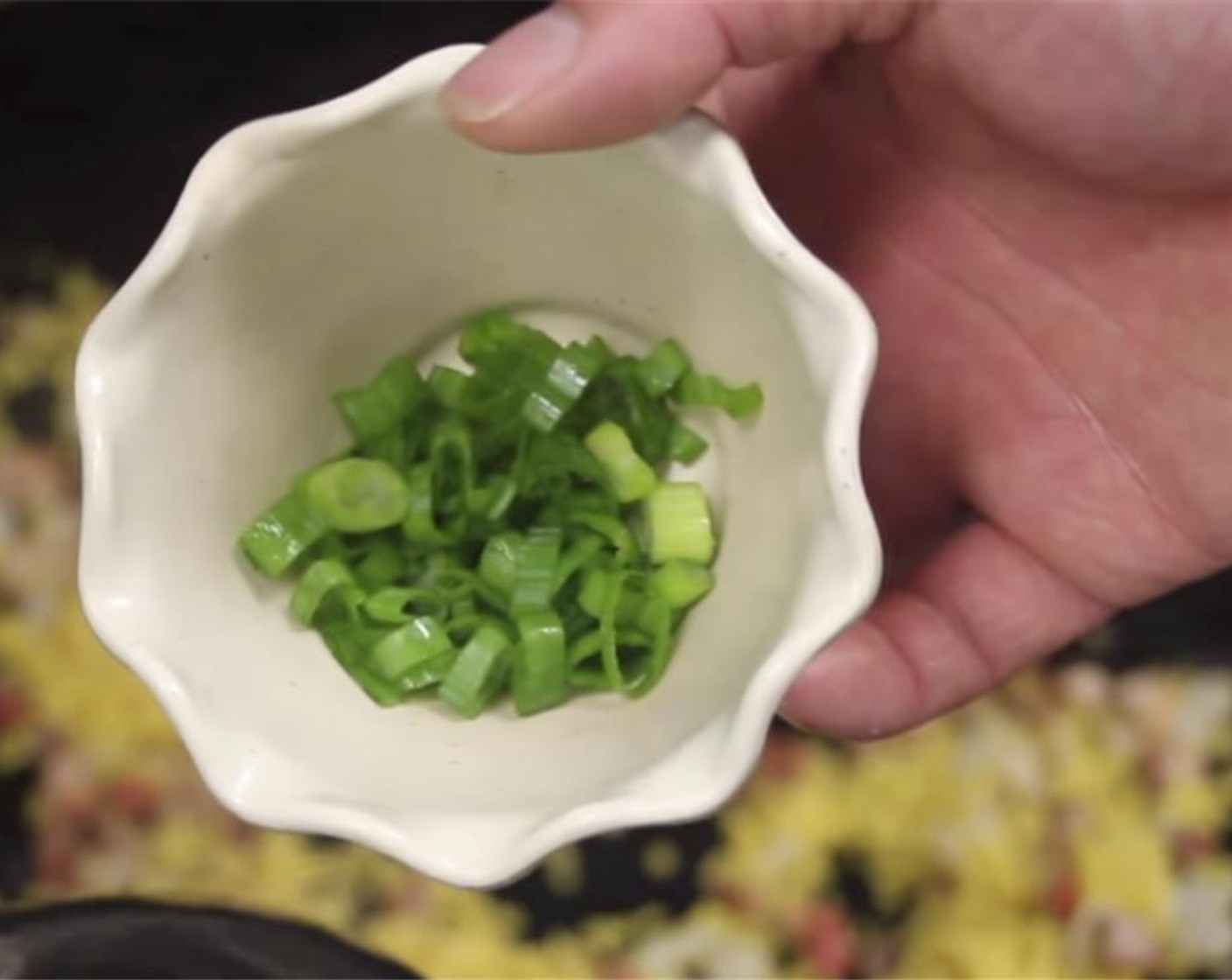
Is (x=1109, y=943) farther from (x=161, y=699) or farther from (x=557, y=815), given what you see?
(x=161, y=699)

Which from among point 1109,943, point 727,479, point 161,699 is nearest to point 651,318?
point 727,479

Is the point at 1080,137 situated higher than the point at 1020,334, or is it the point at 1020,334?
the point at 1080,137

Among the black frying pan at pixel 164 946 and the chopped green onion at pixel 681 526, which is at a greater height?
the chopped green onion at pixel 681 526

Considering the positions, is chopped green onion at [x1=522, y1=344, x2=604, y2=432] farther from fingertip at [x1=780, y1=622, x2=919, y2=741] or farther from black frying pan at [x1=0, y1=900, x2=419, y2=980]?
black frying pan at [x1=0, y1=900, x2=419, y2=980]

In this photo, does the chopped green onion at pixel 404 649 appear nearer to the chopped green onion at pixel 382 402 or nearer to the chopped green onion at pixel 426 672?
the chopped green onion at pixel 426 672

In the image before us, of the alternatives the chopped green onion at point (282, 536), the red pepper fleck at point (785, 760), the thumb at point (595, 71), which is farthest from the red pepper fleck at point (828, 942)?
the thumb at point (595, 71)
